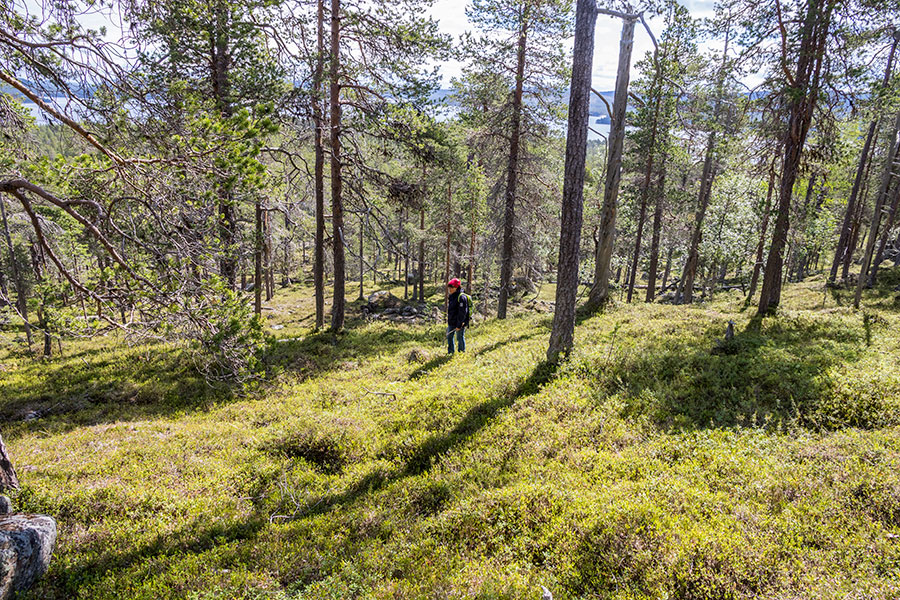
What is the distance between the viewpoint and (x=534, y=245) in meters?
21.8

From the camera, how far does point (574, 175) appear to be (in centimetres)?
868

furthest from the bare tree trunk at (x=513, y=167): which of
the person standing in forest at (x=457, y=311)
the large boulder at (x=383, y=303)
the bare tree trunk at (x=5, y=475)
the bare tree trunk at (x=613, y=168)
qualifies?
the large boulder at (x=383, y=303)

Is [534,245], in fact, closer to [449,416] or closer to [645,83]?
[645,83]

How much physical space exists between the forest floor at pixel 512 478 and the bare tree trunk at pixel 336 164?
17.7 feet

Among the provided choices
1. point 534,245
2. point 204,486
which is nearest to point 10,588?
point 204,486

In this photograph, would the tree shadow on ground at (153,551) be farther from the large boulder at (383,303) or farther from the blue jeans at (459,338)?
the large boulder at (383,303)

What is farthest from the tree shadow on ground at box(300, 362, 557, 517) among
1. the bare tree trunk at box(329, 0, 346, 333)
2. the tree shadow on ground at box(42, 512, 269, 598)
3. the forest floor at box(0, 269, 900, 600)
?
the bare tree trunk at box(329, 0, 346, 333)

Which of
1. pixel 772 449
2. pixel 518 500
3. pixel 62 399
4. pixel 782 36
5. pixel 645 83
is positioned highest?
pixel 645 83

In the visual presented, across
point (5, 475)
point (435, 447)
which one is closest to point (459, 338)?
point (435, 447)

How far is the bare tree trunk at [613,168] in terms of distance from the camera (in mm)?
13797

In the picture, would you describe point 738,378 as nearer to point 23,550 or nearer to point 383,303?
point 23,550

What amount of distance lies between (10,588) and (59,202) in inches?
166

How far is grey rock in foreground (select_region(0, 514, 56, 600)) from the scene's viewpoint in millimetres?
4328

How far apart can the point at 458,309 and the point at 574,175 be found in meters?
5.25
